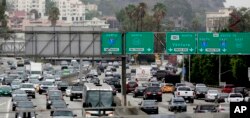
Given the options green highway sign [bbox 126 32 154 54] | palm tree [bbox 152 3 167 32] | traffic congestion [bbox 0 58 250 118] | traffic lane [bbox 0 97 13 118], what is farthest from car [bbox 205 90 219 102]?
palm tree [bbox 152 3 167 32]

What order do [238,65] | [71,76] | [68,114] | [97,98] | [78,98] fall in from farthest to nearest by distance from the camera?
1. [71,76]
2. [238,65]
3. [78,98]
4. [97,98]
5. [68,114]

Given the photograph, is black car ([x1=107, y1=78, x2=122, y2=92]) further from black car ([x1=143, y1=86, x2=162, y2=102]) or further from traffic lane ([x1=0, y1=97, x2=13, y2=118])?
traffic lane ([x1=0, y1=97, x2=13, y2=118])

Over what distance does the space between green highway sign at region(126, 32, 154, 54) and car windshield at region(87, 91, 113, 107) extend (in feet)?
41.6

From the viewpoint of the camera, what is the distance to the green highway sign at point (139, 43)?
62.7 metres

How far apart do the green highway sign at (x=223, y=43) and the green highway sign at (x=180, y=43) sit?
0.63 m

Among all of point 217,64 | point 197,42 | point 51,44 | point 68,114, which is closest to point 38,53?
point 51,44

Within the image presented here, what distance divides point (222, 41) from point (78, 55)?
37.4ft

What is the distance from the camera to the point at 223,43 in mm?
63438

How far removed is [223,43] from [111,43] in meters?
8.85

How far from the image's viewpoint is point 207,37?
63406 millimetres

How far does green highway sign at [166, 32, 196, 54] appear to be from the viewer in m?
63.1

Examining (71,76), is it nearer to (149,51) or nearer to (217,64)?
(217,64)

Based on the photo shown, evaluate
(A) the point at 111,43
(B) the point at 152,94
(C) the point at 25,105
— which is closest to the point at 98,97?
(C) the point at 25,105

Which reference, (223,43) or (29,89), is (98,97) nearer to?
(223,43)
